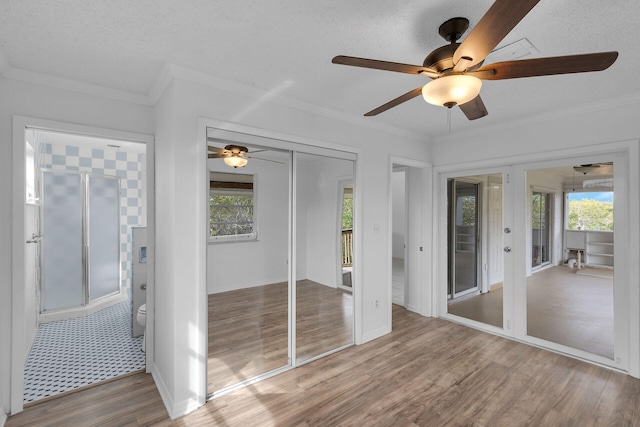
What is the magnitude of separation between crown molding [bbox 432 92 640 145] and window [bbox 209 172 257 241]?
2.78 metres

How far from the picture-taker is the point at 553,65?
4.63ft

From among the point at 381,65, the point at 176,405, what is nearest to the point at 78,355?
the point at 176,405

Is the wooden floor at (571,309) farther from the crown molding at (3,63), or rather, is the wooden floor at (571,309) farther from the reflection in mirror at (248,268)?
the crown molding at (3,63)

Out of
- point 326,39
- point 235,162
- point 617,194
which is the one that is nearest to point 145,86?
point 235,162

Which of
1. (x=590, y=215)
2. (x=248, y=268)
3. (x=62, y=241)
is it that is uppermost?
(x=590, y=215)

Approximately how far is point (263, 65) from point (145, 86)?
1.08 m

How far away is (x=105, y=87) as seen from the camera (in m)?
2.49

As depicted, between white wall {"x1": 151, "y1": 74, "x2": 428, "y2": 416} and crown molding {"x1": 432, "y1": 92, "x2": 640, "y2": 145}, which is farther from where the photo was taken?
crown molding {"x1": 432, "y1": 92, "x2": 640, "y2": 145}

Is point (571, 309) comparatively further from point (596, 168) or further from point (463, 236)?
point (596, 168)

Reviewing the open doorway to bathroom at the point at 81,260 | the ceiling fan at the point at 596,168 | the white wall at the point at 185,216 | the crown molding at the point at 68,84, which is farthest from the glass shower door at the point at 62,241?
the ceiling fan at the point at 596,168

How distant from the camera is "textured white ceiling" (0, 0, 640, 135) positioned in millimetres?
1581

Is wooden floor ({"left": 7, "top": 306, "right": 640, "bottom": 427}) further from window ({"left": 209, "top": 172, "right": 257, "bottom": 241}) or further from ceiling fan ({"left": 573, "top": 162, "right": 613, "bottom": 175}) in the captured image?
ceiling fan ({"left": 573, "top": 162, "right": 613, "bottom": 175})

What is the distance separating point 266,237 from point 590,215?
330 centimetres

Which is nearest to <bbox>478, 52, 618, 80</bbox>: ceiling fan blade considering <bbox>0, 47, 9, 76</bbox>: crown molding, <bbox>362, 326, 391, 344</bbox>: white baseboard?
<bbox>362, 326, 391, 344</bbox>: white baseboard
